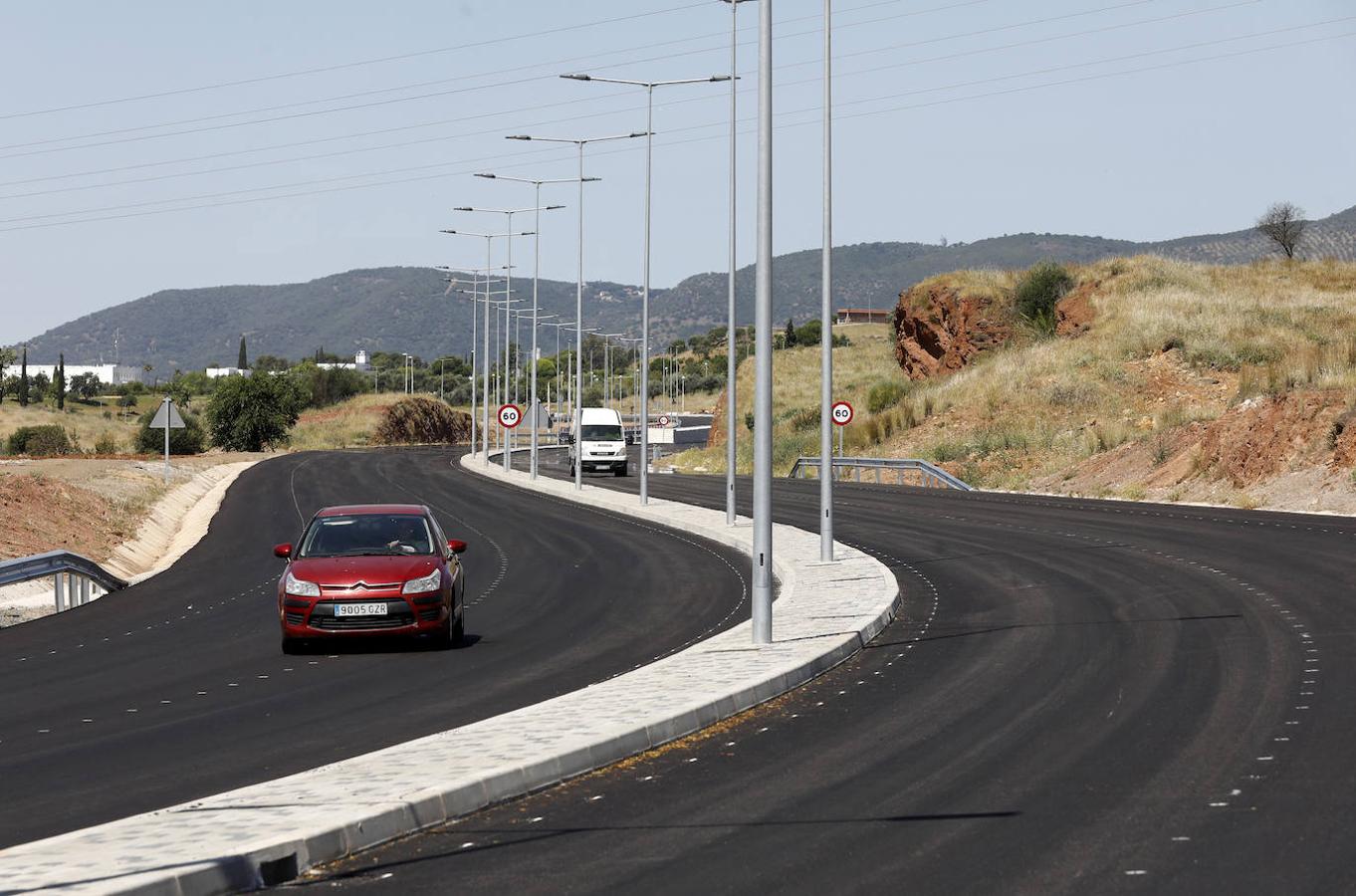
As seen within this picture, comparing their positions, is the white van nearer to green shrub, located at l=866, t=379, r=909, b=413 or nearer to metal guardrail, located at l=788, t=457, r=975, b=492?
metal guardrail, located at l=788, t=457, r=975, b=492

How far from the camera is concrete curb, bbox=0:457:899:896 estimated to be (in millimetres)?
7598

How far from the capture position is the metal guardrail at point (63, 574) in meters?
22.3

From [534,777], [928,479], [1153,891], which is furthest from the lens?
[928,479]

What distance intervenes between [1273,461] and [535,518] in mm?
18449

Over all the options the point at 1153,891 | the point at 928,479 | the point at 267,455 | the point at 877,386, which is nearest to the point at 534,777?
the point at 1153,891

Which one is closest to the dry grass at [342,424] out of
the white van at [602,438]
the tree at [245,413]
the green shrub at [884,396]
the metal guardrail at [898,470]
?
the tree at [245,413]

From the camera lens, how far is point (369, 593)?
17.9m

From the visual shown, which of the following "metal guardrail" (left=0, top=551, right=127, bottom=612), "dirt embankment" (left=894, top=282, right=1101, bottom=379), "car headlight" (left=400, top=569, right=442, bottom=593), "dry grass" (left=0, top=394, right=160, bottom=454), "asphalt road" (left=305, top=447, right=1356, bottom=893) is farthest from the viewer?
"dry grass" (left=0, top=394, right=160, bottom=454)

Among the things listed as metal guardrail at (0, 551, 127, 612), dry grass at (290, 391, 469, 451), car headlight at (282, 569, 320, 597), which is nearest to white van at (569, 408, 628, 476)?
metal guardrail at (0, 551, 127, 612)

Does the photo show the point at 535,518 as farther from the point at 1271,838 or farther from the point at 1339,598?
the point at 1271,838

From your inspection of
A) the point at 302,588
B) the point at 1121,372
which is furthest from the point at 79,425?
the point at 302,588

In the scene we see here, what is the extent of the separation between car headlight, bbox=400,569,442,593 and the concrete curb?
293 cm

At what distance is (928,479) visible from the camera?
5856cm

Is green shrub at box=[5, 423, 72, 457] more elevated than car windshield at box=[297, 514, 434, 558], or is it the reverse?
car windshield at box=[297, 514, 434, 558]
